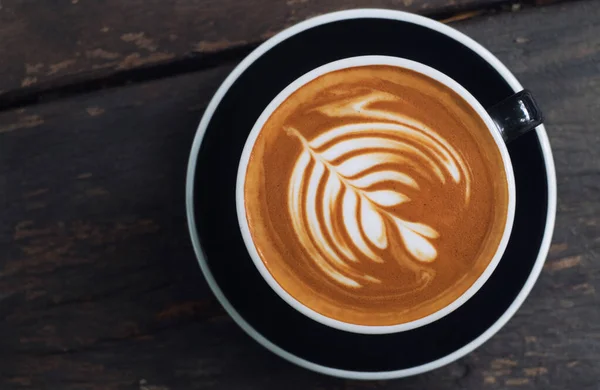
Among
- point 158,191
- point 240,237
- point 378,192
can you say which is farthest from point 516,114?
point 158,191

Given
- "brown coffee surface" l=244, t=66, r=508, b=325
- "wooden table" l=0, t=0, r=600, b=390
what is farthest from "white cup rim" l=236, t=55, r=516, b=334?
"wooden table" l=0, t=0, r=600, b=390

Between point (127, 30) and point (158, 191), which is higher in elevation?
point (127, 30)

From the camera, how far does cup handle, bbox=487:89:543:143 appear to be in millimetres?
870

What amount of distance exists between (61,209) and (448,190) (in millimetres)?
681

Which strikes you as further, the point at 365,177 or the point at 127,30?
the point at 127,30

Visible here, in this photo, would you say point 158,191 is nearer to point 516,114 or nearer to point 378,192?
point 378,192

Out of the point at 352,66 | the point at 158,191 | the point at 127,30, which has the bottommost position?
the point at 158,191

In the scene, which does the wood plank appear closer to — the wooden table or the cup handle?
the wooden table

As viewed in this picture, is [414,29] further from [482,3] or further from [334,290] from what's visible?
[334,290]

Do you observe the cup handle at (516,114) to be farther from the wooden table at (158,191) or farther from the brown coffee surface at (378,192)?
the wooden table at (158,191)

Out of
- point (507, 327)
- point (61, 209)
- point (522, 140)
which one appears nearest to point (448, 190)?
point (522, 140)

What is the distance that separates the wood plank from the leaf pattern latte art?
0.26 metres

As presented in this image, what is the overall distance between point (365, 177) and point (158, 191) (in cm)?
39

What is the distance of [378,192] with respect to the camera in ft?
2.91
